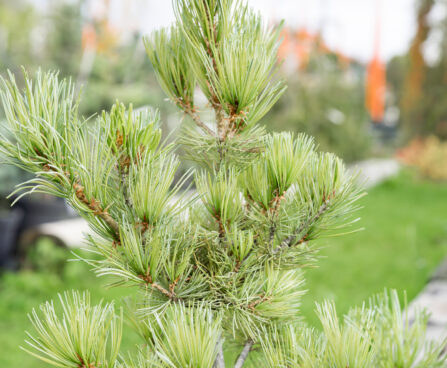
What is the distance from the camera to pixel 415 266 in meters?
4.88

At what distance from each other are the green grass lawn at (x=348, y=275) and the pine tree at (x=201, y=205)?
5.05 feet

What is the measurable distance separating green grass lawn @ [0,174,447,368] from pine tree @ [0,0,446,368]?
1540 millimetres

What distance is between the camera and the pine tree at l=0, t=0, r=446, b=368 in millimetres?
807

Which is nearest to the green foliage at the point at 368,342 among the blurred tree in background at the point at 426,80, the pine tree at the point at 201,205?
the pine tree at the point at 201,205

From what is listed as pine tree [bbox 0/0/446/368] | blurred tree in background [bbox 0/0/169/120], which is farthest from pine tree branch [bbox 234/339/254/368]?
blurred tree in background [bbox 0/0/169/120]

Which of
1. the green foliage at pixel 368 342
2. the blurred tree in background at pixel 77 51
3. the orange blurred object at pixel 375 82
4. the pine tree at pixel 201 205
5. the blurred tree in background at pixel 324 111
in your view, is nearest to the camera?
the green foliage at pixel 368 342

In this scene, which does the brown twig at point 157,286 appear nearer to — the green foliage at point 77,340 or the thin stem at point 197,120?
the green foliage at point 77,340

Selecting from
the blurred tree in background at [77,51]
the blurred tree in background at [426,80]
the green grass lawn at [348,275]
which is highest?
the blurred tree in background at [426,80]

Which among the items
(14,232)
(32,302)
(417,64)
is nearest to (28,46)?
(14,232)

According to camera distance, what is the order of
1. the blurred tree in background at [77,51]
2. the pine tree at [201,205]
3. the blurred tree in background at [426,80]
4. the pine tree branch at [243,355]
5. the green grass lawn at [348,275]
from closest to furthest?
1. the pine tree at [201,205]
2. the pine tree branch at [243,355]
3. the green grass lawn at [348,275]
4. the blurred tree in background at [77,51]
5. the blurred tree in background at [426,80]

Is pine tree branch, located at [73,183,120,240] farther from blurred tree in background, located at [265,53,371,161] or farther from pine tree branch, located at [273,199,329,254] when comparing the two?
blurred tree in background, located at [265,53,371,161]

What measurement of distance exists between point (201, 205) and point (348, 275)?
13.3 ft

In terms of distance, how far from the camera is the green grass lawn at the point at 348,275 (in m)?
3.69

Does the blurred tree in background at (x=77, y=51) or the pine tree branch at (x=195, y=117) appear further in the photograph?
the blurred tree in background at (x=77, y=51)
